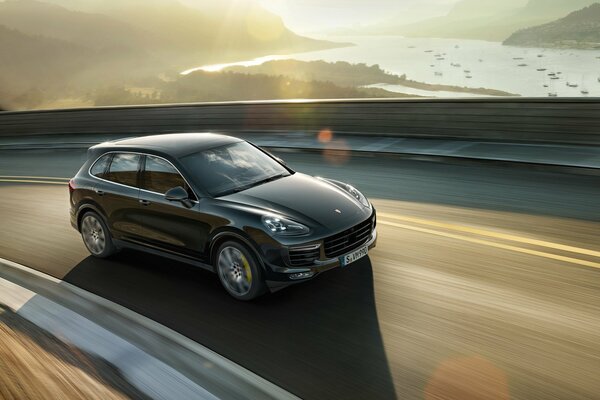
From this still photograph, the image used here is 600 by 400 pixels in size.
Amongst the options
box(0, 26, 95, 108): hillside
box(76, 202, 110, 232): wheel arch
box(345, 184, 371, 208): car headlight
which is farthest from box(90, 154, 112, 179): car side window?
box(0, 26, 95, 108): hillside

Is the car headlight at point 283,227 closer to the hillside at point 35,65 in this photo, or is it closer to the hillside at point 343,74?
the hillside at point 343,74

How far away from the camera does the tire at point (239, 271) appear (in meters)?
5.60

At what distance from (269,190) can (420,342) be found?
2328 mm

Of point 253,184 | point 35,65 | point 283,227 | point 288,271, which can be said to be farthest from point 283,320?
point 35,65

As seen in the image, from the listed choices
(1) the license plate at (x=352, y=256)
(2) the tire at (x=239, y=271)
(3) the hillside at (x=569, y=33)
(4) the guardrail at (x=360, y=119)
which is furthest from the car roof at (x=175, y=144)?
(3) the hillside at (x=569, y=33)

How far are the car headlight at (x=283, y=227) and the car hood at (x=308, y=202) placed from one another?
78 millimetres

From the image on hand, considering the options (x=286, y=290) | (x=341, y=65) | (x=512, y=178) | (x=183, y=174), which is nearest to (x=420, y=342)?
(x=286, y=290)

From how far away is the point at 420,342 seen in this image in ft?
15.5

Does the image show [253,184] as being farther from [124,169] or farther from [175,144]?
[124,169]

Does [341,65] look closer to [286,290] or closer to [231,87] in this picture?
[231,87]

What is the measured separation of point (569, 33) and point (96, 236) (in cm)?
14795

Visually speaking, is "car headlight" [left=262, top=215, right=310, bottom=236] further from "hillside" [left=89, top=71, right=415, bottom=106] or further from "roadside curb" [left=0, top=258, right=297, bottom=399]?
"hillside" [left=89, top=71, right=415, bottom=106]

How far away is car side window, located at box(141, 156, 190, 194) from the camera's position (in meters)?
6.34

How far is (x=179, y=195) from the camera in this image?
6039mm
